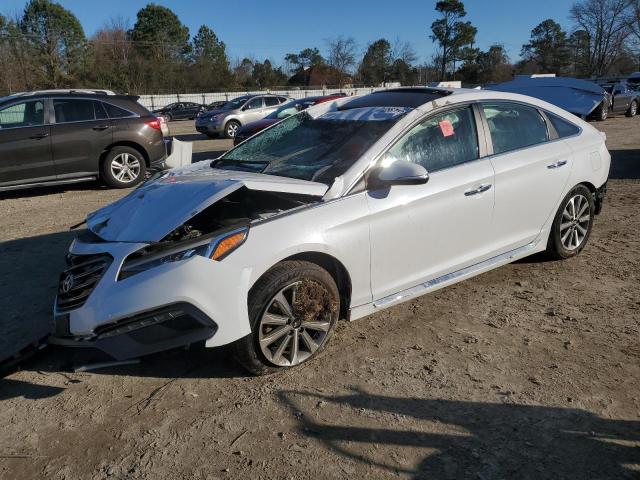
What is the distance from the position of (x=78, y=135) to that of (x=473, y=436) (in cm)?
831

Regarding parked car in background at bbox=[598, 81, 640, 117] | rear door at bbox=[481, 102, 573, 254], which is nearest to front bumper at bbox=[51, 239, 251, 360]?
rear door at bbox=[481, 102, 573, 254]

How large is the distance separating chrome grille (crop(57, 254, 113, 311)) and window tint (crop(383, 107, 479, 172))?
194 centimetres

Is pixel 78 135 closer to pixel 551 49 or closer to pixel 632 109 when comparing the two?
pixel 632 109

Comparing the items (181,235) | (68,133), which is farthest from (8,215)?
(181,235)

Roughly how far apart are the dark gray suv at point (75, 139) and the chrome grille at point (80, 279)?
6.24 metres

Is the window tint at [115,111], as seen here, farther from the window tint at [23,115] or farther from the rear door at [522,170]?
the rear door at [522,170]

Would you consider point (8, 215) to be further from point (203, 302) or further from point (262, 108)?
point (262, 108)

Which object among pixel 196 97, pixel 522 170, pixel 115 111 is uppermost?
pixel 196 97

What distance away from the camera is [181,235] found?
3.36 m

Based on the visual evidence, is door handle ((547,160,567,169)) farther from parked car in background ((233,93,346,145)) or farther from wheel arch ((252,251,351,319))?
parked car in background ((233,93,346,145))

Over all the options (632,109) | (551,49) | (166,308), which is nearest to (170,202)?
(166,308)

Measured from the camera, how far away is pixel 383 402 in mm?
3035

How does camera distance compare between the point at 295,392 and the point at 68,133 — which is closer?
the point at 295,392

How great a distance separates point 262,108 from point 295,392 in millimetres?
20351
